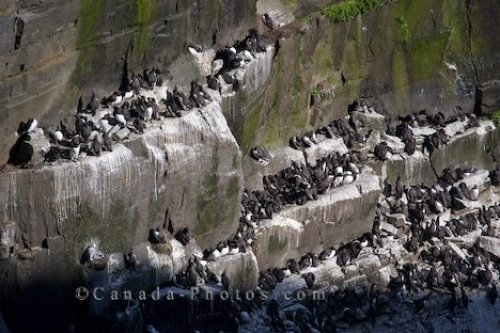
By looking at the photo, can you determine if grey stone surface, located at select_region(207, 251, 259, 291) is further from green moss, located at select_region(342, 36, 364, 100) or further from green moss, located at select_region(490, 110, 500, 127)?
green moss, located at select_region(490, 110, 500, 127)

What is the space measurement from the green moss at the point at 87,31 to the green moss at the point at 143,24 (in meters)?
0.85

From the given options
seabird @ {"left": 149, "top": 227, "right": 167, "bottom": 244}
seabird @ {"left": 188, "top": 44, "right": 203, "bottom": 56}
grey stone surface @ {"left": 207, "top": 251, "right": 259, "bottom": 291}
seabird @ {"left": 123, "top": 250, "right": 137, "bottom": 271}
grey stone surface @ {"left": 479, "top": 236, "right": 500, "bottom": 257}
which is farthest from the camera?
grey stone surface @ {"left": 479, "top": 236, "right": 500, "bottom": 257}

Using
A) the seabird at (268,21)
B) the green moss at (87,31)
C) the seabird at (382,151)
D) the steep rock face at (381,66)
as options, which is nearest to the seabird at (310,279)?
the steep rock face at (381,66)

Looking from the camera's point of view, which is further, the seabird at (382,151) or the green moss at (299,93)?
the seabird at (382,151)

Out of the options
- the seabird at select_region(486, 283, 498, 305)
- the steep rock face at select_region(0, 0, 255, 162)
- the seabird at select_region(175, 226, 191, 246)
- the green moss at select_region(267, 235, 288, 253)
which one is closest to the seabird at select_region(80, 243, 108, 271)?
the seabird at select_region(175, 226, 191, 246)

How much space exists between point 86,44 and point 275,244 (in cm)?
513

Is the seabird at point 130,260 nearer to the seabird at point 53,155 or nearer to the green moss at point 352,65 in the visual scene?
the seabird at point 53,155

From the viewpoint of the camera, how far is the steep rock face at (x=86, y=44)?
63.3 feet

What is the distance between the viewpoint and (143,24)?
21094 millimetres

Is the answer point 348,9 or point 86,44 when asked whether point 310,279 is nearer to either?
point 348,9

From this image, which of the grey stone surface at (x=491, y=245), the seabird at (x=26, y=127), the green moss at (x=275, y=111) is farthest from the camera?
the grey stone surface at (x=491, y=245)

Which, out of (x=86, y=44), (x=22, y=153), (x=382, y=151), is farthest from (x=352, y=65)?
(x=22, y=153)

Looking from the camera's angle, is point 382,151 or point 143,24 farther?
point 382,151

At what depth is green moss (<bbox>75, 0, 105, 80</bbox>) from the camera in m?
20.0
